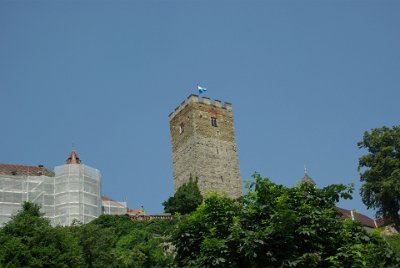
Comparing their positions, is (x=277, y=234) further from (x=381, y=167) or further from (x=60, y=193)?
(x=60, y=193)

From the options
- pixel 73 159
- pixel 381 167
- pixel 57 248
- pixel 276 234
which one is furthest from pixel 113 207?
pixel 276 234

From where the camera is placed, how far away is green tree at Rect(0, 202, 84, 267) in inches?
1049

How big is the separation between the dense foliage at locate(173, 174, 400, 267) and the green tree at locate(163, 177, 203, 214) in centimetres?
3065

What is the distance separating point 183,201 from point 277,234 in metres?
33.1

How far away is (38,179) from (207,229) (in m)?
34.3

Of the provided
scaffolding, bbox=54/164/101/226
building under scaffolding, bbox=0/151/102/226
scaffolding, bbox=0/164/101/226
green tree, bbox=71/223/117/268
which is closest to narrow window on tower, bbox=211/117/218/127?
building under scaffolding, bbox=0/151/102/226

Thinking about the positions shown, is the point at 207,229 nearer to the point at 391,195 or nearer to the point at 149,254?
the point at 149,254

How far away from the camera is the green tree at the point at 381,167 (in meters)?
44.3

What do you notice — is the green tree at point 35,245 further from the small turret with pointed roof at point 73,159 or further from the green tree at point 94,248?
the small turret with pointed roof at point 73,159

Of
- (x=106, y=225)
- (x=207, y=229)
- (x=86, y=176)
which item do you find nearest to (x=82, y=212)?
(x=86, y=176)

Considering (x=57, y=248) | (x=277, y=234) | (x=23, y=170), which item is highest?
(x=23, y=170)

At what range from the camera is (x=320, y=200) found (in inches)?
723

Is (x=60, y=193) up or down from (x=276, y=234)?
up

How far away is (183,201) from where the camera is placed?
49406 millimetres
